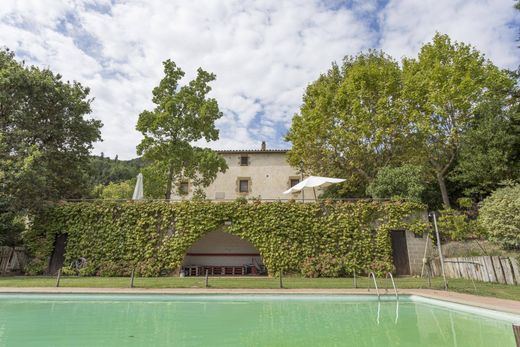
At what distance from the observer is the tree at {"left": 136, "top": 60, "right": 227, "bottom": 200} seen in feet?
65.3

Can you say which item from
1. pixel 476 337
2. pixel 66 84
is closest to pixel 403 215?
pixel 476 337

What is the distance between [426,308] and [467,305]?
1096 mm

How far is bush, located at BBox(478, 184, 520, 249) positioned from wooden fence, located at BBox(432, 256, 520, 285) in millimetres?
1675

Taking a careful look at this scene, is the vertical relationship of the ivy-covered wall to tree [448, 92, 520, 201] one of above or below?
below

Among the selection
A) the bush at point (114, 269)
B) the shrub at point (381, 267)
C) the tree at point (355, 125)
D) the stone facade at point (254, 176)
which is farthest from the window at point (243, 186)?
the shrub at point (381, 267)

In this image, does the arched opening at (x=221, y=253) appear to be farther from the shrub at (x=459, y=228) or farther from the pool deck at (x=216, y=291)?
the shrub at (x=459, y=228)

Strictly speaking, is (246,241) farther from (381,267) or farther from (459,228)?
(459,228)

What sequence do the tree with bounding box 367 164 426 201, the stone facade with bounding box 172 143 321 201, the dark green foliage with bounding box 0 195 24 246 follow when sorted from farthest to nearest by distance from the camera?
the stone facade with bounding box 172 143 321 201
the tree with bounding box 367 164 426 201
the dark green foliage with bounding box 0 195 24 246

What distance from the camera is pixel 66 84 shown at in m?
20.5

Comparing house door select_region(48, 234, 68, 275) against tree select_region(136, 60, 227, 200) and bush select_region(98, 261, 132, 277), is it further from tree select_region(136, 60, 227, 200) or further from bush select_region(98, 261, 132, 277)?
tree select_region(136, 60, 227, 200)

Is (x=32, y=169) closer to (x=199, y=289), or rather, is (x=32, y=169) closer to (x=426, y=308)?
(x=199, y=289)

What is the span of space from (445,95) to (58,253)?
24054 millimetres

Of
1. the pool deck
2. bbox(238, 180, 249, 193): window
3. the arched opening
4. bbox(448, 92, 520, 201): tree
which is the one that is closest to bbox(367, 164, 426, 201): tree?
bbox(448, 92, 520, 201): tree

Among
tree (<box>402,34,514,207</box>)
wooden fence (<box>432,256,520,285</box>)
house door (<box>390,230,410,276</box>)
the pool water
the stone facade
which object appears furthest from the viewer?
the stone facade
